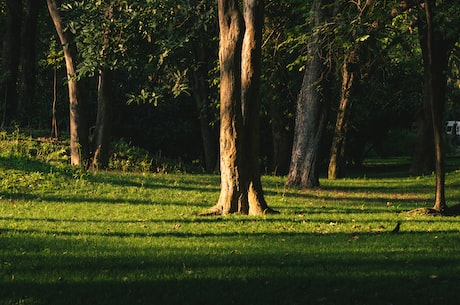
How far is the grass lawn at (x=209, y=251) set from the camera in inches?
368

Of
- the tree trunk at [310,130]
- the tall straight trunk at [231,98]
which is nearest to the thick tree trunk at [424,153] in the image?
the tree trunk at [310,130]

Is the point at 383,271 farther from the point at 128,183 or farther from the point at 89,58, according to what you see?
the point at 128,183

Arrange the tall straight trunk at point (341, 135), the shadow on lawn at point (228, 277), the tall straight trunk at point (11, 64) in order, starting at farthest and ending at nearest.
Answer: the tall straight trunk at point (11, 64)
the tall straight trunk at point (341, 135)
the shadow on lawn at point (228, 277)

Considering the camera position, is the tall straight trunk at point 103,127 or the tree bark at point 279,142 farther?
the tree bark at point 279,142

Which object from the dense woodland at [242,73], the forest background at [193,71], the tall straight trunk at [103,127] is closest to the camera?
the dense woodland at [242,73]

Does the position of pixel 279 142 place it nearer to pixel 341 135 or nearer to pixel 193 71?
pixel 341 135

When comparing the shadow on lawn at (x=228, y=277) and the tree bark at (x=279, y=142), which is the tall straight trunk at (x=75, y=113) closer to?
the tree bark at (x=279, y=142)

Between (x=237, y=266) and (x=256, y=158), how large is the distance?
5.99 meters

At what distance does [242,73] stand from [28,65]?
843 inches

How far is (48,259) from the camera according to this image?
11.1 m

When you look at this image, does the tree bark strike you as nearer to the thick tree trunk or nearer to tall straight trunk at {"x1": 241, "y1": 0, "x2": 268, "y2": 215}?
the thick tree trunk

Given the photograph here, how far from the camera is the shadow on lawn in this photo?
9.16 metres

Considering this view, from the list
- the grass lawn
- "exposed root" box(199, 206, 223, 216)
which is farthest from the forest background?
"exposed root" box(199, 206, 223, 216)

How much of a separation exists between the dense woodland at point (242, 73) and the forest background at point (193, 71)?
7cm
